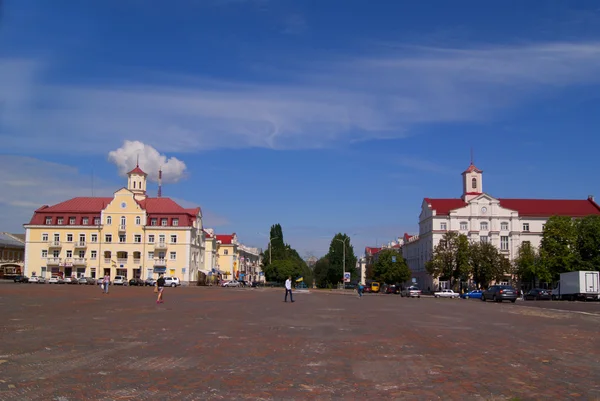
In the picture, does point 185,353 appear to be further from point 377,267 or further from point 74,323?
point 377,267

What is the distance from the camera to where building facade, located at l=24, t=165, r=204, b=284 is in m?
96.5

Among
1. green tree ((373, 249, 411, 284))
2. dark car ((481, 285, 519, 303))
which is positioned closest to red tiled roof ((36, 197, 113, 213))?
green tree ((373, 249, 411, 284))

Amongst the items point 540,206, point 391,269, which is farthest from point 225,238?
point 540,206

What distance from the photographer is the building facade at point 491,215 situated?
320 feet

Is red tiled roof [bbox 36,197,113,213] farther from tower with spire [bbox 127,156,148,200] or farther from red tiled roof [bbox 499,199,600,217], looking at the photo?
red tiled roof [bbox 499,199,600,217]

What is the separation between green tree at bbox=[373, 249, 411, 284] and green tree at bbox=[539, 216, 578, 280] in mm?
26699

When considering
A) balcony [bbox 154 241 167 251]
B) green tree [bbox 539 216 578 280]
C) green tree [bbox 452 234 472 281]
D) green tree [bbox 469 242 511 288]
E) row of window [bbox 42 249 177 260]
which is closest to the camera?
green tree [bbox 539 216 578 280]

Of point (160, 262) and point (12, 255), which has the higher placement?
point (12, 255)

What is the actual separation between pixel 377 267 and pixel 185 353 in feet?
316

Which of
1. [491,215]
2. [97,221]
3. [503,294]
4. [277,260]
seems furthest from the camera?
[277,260]

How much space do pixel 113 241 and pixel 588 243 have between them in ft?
244

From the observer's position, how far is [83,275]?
96.4m

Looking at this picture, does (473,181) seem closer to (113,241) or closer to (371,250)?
(113,241)

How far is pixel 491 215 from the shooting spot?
97688 mm
